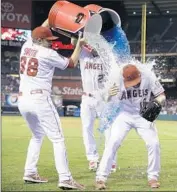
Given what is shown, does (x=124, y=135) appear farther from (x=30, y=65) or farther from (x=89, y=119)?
(x=89, y=119)

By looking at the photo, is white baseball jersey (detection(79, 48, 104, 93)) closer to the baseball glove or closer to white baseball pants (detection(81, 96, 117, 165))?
white baseball pants (detection(81, 96, 117, 165))

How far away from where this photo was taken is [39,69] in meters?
5.46

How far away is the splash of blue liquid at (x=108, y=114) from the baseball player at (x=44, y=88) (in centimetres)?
80

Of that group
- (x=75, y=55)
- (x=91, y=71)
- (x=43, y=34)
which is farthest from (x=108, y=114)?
(x=43, y=34)

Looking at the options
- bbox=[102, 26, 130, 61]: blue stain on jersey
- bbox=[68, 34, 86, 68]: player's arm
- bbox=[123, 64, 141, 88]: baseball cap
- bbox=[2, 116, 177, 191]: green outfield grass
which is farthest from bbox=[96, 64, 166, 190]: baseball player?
bbox=[102, 26, 130, 61]: blue stain on jersey

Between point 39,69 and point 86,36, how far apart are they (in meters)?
0.87

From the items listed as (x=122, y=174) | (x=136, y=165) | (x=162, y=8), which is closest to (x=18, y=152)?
(x=136, y=165)

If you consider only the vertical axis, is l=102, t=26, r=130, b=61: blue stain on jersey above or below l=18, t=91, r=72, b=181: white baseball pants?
above

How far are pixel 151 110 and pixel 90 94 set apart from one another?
Result: 194 cm

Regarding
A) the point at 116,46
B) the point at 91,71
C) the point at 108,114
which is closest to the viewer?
the point at 108,114

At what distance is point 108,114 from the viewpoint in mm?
6414

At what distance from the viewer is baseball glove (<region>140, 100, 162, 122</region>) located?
544cm

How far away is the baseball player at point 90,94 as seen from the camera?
7.14 meters

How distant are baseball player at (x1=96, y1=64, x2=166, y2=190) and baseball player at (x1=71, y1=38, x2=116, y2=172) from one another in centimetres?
151
